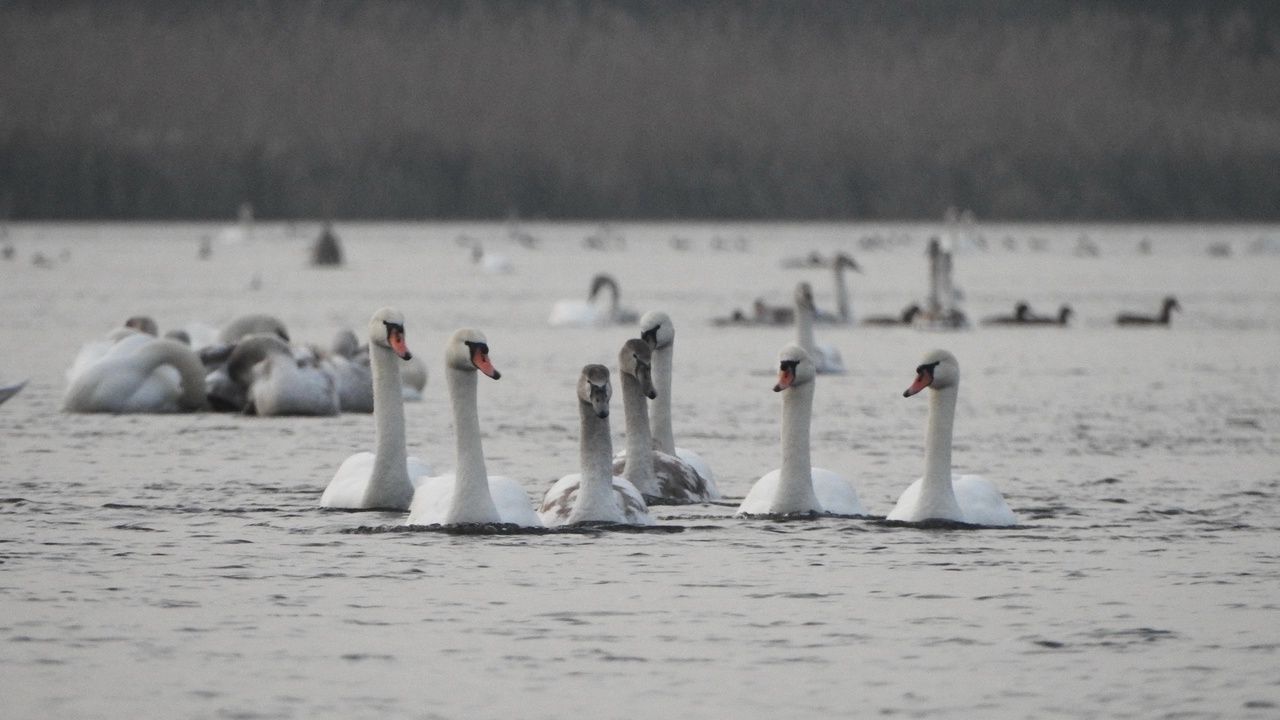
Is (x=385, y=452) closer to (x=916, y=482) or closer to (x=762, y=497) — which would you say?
(x=762, y=497)

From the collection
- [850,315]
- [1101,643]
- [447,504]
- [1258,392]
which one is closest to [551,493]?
[447,504]

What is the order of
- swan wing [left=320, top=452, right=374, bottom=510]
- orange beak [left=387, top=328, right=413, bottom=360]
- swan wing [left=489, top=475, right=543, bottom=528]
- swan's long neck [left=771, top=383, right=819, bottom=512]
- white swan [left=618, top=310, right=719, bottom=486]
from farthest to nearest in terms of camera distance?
white swan [left=618, top=310, right=719, bottom=486], swan wing [left=320, top=452, right=374, bottom=510], orange beak [left=387, top=328, right=413, bottom=360], swan's long neck [left=771, top=383, right=819, bottom=512], swan wing [left=489, top=475, right=543, bottom=528]

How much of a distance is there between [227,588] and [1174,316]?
3252 cm

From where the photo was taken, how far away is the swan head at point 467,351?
13.6 m

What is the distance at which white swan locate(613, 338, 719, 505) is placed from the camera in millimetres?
14523

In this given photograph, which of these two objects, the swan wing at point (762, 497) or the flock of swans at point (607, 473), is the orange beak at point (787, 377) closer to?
the flock of swans at point (607, 473)

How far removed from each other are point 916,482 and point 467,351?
2.83 m

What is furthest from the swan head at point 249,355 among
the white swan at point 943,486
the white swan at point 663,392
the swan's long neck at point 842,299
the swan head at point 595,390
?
the swan's long neck at point 842,299

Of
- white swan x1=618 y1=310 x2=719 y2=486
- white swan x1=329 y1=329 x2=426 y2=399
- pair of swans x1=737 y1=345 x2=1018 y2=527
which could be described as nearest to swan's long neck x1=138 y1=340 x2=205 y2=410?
white swan x1=329 y1=329 x2=426 y2=399

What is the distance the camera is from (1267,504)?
1582cm

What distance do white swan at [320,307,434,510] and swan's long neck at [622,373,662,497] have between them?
134cm

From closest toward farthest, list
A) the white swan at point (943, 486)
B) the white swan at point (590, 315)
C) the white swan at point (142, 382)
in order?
the white swan at point (943, 486) → the white swan at point (142, 382) → the white swan at point (590, 315)

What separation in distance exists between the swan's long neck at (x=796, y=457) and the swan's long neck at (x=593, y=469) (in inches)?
42.4

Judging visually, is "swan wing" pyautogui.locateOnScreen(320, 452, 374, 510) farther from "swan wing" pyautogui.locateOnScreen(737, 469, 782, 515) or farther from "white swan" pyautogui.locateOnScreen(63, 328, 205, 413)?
"white swan" pyautogui.locateOnScreen(63, 328, 205, 413)
